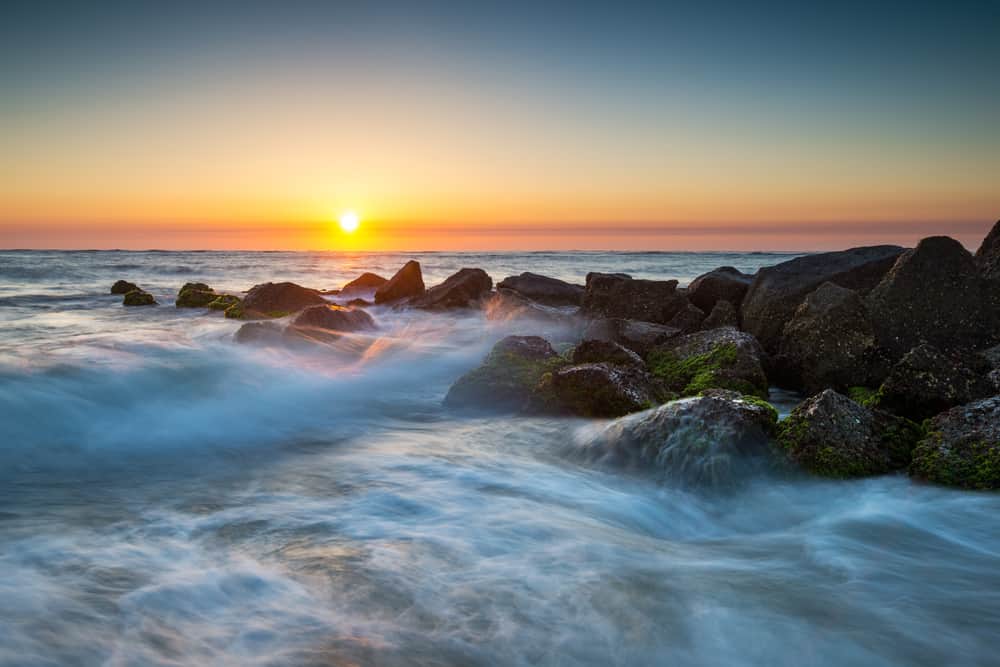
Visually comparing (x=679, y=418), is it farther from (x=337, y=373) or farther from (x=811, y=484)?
(x=337, y=373)

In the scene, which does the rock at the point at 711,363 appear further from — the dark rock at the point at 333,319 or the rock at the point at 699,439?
the dark rock at the point at 333,319

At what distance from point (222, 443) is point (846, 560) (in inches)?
227

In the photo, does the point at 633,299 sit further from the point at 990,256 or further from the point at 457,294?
the point at 457,294

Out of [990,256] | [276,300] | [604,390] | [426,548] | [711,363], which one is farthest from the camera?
[276,300]

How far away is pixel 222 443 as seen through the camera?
6.73 metres

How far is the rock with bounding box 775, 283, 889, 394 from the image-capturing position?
7.41 m

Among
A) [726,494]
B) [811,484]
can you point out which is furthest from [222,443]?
[811,484]

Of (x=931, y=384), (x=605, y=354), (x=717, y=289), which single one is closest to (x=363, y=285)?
(x=717, y=289)

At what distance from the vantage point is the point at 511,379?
310 inches

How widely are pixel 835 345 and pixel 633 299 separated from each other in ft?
13.2

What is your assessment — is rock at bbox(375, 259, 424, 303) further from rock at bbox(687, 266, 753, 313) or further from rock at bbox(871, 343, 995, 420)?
rock at bbox(871, 343, 995, 420)

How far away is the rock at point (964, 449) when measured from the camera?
189 inches

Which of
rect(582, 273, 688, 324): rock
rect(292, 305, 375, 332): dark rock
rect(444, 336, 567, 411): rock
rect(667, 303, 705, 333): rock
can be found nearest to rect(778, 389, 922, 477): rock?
rect(444, 336, 567, 411): rock

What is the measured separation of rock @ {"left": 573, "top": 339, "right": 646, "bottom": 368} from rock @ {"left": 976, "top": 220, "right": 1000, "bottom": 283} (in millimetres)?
4392
